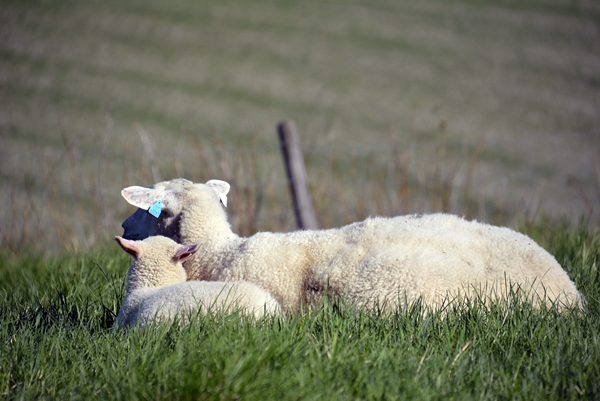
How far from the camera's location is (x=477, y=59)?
887 inches

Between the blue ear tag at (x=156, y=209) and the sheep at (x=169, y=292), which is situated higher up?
the blue ear tag at (x=156, y=209)

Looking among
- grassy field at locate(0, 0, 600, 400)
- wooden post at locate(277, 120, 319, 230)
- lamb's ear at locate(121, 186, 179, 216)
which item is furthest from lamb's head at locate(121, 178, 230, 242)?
wooden post at locate(277, 120, 319, 230)

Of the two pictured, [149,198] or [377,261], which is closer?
[377,261]

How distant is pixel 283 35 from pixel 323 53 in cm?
237

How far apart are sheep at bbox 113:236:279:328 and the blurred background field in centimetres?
718

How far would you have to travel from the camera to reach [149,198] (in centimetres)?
338

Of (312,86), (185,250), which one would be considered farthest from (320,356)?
(312,86)

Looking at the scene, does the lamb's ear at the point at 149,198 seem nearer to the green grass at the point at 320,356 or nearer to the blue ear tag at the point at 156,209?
the blue ear tag at the point at 156,209

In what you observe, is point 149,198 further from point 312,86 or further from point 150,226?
point 312,86

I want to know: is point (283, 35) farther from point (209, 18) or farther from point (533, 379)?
point (533, 379)

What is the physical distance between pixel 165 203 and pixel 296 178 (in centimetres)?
339

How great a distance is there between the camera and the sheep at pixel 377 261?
9.95 ft

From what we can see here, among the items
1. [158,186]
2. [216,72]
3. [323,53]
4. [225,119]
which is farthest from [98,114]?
[158,186]

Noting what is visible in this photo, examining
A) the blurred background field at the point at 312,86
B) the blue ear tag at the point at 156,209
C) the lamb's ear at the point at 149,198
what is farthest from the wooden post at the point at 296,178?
the blurred background field at the point at 312,86
